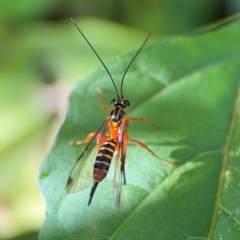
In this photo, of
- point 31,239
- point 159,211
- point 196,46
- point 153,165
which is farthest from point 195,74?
point 31,239

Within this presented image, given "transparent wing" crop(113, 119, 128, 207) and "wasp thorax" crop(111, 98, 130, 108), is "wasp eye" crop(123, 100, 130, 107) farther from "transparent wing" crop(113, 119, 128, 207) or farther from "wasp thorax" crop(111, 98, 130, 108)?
"transparent wing" crop(113, 119, 128, 207)

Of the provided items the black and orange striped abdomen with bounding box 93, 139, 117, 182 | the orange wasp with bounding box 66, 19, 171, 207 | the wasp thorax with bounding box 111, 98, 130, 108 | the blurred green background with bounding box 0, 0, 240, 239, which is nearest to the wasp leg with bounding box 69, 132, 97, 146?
the orange wasp with bounding box 66, 19, 171, 207

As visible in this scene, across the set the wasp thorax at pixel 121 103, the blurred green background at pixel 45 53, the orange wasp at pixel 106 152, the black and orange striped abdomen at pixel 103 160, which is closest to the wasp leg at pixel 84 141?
→ the orange wasp at pixel 106 152

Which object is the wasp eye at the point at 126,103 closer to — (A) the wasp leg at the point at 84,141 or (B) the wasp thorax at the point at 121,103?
(B) the wasp thorax at the point at 121,103

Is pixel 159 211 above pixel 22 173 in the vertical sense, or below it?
below

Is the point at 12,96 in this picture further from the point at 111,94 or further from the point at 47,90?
the point at 111,94
